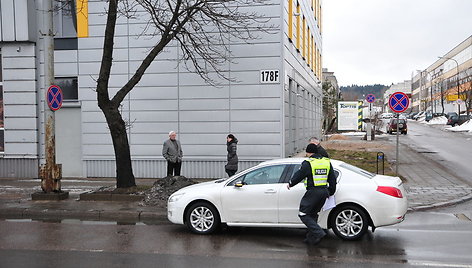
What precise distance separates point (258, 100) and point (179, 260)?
29.3 feet

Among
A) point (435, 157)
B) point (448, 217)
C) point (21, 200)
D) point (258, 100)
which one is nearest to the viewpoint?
point (448, 217)

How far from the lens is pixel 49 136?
1209 cm

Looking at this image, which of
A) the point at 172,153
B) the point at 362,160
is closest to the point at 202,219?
the point at 172,153

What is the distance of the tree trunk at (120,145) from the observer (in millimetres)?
12133

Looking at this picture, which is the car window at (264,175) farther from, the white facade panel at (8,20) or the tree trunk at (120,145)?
the white facade panel at (8,20)

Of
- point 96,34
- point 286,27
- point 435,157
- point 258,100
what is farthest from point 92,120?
point 435,157

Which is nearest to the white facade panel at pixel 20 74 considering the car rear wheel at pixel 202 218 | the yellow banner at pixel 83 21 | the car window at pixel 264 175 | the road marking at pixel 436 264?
the yellow banner at pixel 83 21

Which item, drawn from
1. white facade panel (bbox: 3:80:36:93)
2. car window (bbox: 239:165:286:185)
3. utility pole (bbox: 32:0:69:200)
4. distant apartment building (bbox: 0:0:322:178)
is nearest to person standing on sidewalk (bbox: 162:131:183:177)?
distant apartment building (bbox: 0:0:322:178)

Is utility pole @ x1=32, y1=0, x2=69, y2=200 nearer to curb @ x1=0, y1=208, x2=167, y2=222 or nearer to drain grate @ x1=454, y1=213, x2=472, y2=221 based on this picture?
curb @ x1=0, y1=208, x2=167, y2=222

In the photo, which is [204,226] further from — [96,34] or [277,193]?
[96,34]

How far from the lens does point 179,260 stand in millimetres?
6922

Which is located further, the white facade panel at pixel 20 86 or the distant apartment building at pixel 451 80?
the distant apartment building at pixel 451 80

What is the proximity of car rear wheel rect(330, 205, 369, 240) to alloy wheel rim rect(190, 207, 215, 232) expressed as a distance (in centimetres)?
218

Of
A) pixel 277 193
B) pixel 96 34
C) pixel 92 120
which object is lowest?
pixel 277 193
